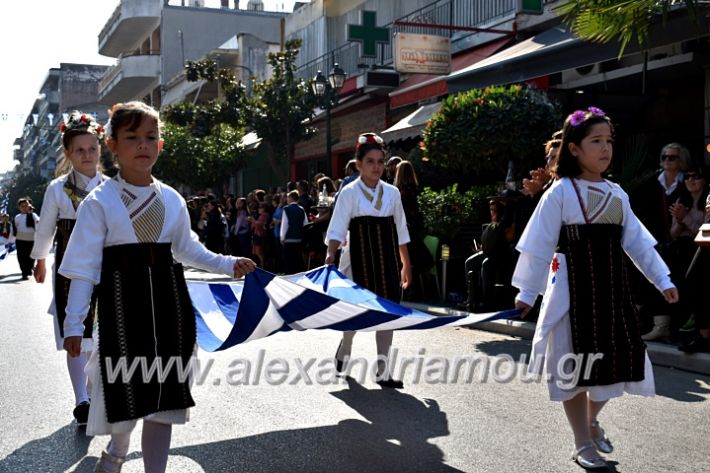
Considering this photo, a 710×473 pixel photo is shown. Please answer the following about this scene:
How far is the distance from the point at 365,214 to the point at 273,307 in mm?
1735

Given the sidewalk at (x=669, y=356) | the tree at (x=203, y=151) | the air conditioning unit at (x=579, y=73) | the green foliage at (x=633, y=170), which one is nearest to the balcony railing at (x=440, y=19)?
the air conditioning unit at (x=579, y=73)

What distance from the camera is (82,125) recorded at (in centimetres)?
607

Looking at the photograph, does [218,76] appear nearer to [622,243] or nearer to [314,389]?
[314,389]

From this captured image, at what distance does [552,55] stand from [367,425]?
8.44m

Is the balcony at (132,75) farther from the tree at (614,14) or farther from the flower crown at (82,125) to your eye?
the flower crown at (82,125)

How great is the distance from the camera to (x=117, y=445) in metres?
4.26

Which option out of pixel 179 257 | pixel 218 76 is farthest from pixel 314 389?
pixel 218 76

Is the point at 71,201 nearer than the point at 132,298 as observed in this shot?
No

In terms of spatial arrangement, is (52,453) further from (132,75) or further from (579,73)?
(132,75)

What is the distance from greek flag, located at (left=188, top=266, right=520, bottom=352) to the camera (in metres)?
5.40

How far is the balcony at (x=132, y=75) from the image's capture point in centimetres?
5591

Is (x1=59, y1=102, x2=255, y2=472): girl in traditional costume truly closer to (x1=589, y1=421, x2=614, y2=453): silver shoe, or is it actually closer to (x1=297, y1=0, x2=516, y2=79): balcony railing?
(x1=589, y1=421, x2=614, y2=453): silver shoe

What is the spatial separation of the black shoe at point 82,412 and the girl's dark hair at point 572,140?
3.24m

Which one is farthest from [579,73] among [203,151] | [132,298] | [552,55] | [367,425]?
[203,151]
